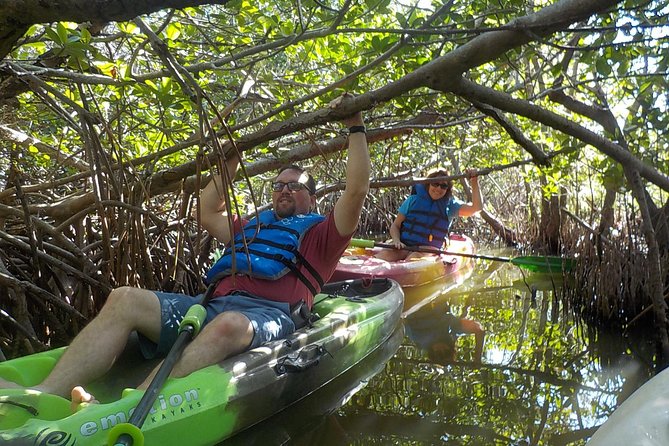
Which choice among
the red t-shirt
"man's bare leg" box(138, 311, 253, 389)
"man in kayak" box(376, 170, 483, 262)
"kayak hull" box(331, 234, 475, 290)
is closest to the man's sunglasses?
the red t-shirt

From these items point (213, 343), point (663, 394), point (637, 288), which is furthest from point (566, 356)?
point (213, 343)

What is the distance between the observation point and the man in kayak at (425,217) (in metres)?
6.44

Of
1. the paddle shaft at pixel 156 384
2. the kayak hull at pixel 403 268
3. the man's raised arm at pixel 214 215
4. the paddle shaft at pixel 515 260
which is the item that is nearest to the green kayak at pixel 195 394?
the paddle shaft at pixel 156 384

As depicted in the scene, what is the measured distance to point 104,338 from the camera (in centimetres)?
248

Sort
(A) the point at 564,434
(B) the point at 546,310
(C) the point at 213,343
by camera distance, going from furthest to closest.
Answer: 1. (B) the point at 546,310
2. (A) the point at 564,434
3. (C) the point at 213,343

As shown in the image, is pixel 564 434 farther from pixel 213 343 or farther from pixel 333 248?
pixel 213 343

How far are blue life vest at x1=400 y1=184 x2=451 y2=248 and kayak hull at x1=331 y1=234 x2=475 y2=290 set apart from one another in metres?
0.23

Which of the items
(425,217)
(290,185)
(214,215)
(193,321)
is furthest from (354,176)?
(425,217)

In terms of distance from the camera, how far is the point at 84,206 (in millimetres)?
3697

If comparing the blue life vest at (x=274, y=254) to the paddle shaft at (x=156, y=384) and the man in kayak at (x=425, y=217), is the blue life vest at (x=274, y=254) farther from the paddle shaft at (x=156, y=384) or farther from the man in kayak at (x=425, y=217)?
the man in kayak at (x=425, y=217)

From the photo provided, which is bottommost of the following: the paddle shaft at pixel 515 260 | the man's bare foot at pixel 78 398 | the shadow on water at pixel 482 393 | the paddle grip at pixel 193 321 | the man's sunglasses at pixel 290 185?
the shadow on water at pixel 482 393

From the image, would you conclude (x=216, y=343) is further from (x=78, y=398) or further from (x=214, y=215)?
(x=214, y=215)

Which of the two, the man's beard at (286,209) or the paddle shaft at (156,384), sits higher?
the man's beard at (286,209)

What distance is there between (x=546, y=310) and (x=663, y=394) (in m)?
3.76
